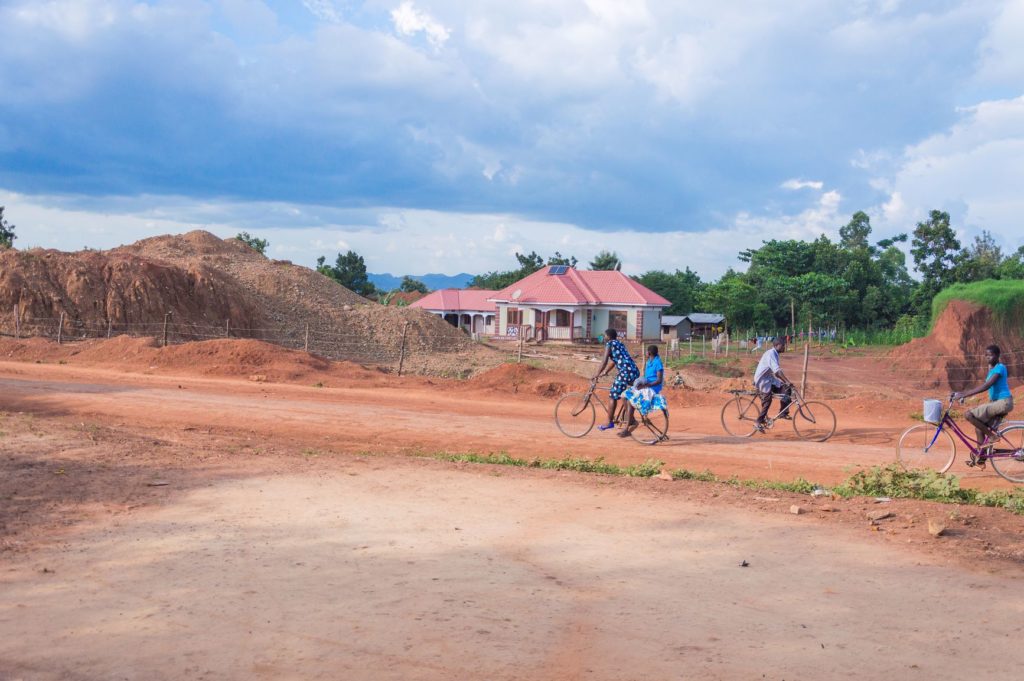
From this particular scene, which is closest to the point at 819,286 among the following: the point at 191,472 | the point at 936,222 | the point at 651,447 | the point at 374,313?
the point at 936,222

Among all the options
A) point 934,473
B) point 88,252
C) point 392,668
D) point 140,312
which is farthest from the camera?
point 88,252

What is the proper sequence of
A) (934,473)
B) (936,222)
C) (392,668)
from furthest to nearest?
(936,222) → (934,473) → (392,668)

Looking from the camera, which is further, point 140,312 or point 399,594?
point 140,312

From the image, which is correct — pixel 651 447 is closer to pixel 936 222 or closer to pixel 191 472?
pixel 191 472

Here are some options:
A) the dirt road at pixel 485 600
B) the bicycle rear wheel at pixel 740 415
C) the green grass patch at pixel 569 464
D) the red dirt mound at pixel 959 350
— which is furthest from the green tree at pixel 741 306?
the dirt road at pixel 485 600

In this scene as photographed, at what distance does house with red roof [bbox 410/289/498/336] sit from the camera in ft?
201

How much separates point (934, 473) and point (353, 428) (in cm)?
896

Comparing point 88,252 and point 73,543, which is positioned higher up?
point 88,252

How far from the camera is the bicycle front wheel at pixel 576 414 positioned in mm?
13836

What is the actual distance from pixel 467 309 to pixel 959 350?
3561 cm

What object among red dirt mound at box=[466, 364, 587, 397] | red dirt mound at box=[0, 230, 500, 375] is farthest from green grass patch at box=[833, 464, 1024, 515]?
red dirt mound at box=[0, 230, 500, 375]

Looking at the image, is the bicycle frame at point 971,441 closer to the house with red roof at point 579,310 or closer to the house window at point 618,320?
the house with red roof at point 579,310

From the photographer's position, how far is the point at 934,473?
9508mm

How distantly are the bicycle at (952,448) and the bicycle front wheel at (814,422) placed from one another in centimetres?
216
